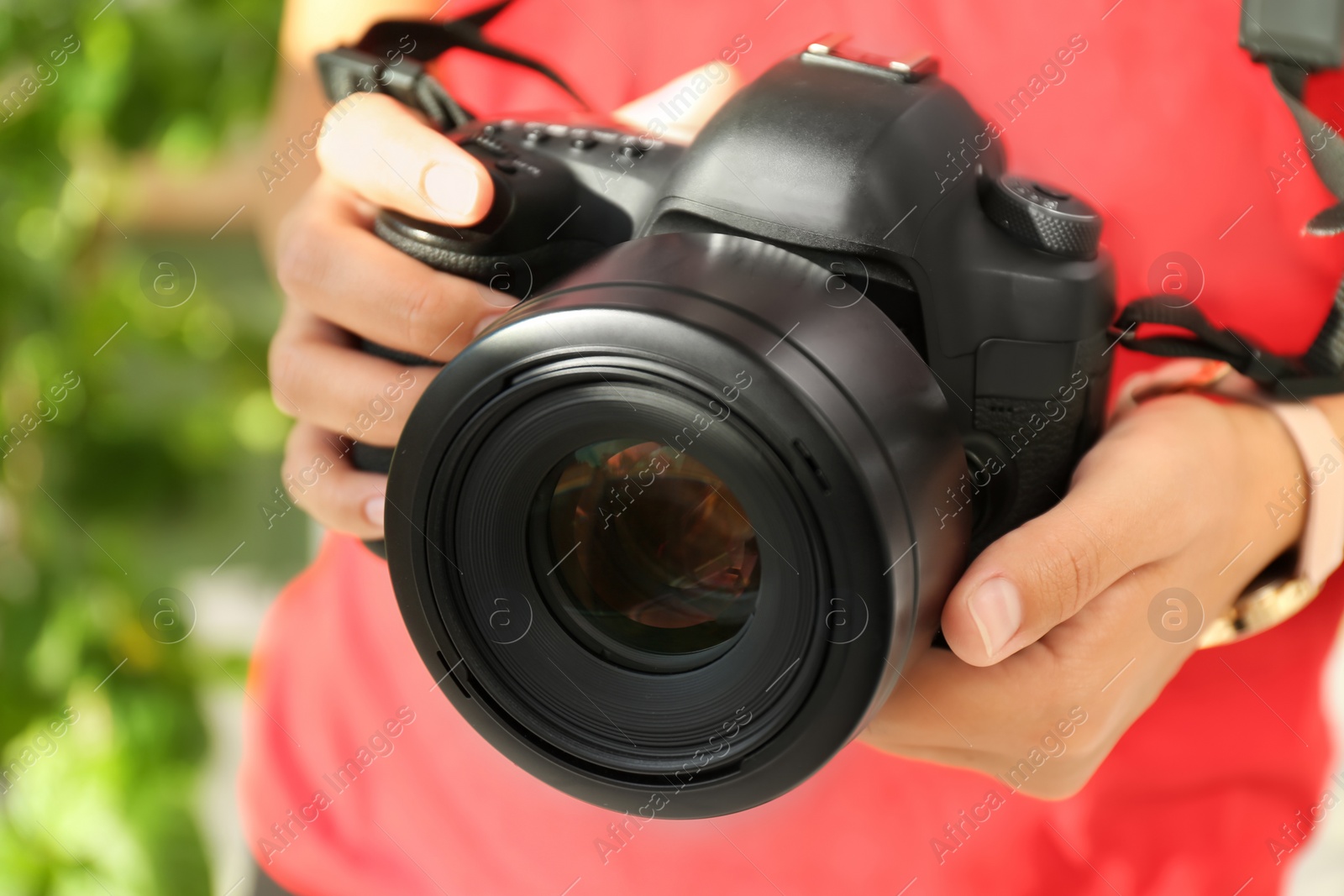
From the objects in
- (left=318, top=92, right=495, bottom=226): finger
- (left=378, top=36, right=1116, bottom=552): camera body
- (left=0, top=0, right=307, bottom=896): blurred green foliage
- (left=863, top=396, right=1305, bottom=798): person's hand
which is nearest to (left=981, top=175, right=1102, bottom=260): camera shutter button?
(left=378, top=36, right=1116, bottom=552): camera body

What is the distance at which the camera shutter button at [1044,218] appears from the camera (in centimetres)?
45

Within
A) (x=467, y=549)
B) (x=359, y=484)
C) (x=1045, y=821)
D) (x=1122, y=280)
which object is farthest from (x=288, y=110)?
(x=1045, y=821)

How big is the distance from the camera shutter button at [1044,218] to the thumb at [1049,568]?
10cm

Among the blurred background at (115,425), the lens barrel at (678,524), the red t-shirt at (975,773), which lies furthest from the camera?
the blurred background at (115,425)

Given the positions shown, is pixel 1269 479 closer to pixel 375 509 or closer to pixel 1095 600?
pixel 1095 600

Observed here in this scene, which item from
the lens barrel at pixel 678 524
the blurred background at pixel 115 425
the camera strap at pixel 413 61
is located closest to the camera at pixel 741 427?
the lens barrel at pixel 678 524

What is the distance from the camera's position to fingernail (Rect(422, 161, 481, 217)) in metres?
0.47

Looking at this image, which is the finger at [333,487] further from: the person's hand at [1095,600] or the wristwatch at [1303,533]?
the wristwatch at [1303,533]

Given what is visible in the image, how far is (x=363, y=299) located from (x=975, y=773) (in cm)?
42

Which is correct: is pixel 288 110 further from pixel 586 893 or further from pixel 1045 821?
pixel 1045 821

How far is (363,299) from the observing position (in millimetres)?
514

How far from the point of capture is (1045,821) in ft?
2.01

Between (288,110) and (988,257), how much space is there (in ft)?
1.76

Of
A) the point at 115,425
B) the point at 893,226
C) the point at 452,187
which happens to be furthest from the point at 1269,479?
the point at 115,425
